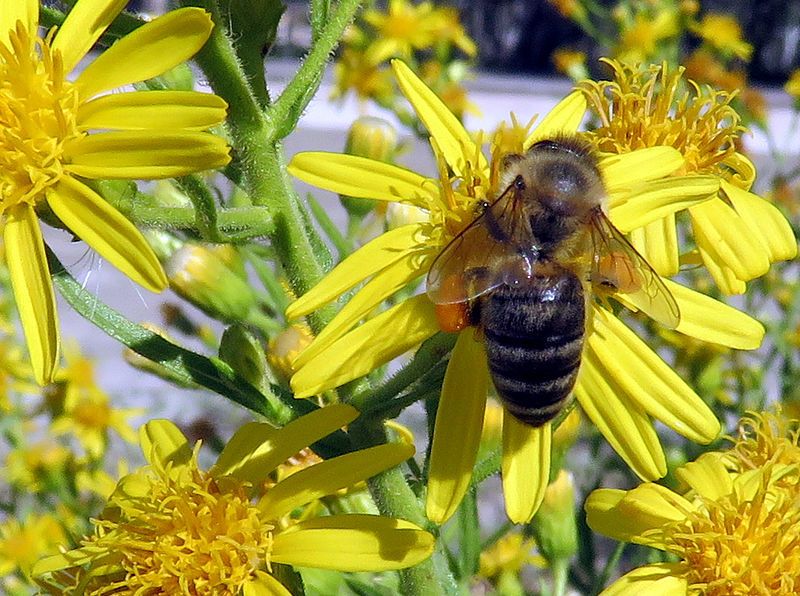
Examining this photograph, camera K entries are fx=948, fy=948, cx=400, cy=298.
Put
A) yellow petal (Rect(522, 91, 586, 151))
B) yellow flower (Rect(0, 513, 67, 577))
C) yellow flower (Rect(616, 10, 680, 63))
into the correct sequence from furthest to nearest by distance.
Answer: yellow flower (Rect(616, 10, 680, 63))
yellow flower (Rect(0, 513, 67, 577))
yellow petal (Rect(522, 91, 586, 151))

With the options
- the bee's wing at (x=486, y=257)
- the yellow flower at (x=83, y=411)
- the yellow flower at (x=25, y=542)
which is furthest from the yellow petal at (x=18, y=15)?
the yellow flower at (x=83, y=411)

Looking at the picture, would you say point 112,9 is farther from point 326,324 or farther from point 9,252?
point 326,324

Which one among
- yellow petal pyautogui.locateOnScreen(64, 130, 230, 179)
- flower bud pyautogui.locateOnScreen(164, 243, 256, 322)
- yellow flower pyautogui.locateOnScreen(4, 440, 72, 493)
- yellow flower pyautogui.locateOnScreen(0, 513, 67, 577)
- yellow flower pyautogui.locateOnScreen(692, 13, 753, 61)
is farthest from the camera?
yellow flower pyautogui.locateOnScreen(692, 13, 753, 61)

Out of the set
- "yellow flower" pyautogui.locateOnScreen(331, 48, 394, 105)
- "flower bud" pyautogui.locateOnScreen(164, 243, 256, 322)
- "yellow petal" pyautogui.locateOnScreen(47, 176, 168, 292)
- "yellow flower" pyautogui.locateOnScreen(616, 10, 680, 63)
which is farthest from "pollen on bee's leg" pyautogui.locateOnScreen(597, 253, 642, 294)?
"yellow flower" pyautogui.locateOnScreen(331, 48, 394, 105)

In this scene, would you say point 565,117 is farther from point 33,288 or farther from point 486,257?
point 33,288

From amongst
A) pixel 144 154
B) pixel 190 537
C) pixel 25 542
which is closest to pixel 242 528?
pixel 190 537

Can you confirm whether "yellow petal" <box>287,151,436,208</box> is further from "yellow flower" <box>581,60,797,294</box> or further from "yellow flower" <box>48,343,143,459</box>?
"yellow flower" <box>48,343,143,459</box>

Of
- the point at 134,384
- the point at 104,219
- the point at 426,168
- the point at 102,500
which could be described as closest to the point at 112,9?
the point at 104,219
